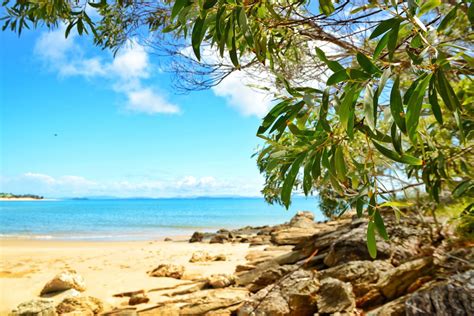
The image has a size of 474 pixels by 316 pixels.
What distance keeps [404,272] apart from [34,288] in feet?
19.3

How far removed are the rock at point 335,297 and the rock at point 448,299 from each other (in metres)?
0.72

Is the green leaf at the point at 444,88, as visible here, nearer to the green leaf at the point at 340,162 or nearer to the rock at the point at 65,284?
the green leaf at the point at 340,162

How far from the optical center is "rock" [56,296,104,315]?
4809 millimetres

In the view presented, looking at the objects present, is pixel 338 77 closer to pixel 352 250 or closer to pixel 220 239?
pixel 352 250

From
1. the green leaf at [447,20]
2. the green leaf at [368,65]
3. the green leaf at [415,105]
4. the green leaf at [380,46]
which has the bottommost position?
the green leaf at [415,105]

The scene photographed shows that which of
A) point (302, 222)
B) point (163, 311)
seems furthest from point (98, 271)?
point (302, 222)

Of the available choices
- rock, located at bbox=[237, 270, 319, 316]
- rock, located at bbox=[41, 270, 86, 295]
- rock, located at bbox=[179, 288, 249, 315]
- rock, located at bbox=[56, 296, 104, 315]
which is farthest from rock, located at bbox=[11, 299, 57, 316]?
rock, located at bbox=[237, 270, 319, 316]

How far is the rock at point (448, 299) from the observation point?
8.11ft

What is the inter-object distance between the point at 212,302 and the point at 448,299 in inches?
95.9

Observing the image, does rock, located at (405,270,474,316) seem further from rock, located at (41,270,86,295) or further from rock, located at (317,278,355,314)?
rock, located at (41,270,86,295)

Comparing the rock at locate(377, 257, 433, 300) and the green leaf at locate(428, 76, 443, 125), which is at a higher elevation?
the green leaf at locate(428, 76, 443, 125)

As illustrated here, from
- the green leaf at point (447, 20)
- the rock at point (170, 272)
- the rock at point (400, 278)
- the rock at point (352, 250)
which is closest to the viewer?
the green leaf at point (447, 20)

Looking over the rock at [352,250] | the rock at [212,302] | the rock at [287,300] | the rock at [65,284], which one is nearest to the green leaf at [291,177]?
the rock at [287,300]

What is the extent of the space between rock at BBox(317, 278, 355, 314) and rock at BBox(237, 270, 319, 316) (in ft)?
0.38
